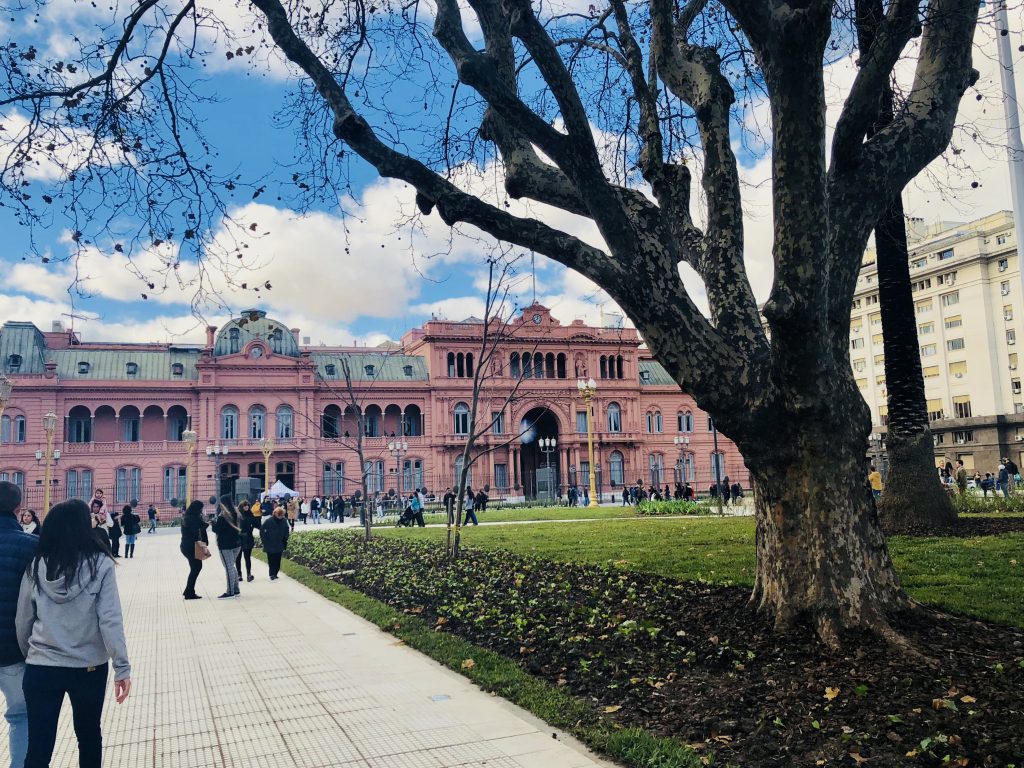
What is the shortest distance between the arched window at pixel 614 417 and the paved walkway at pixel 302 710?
51895mm

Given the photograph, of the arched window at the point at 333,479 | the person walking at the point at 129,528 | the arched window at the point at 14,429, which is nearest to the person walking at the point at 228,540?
the person walking at the point at 129,528

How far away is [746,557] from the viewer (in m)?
11.4

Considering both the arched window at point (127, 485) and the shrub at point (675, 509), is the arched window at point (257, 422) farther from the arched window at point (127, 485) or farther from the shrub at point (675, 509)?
the shrub at point (675, 509)

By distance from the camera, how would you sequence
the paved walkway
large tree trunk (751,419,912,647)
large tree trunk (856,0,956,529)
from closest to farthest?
the paved walkway, large tree trunk (751,419,912,647), large tree trunk (856,0,956,529)

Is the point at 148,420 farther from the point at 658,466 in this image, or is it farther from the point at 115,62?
the point at 115,62

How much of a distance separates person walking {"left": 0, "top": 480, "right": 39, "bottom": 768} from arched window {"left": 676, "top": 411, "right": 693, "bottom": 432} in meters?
61.4

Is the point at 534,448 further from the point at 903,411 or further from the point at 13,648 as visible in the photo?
the point at 13,648

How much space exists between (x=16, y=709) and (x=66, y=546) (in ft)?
2.98

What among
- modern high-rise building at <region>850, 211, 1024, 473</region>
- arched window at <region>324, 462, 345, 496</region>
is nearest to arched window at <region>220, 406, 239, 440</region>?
arched window at <region>324, 462, 345, 496</region>

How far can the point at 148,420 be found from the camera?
51.7 metres

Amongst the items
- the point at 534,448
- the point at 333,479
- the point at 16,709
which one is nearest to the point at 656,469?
the point at 534,448

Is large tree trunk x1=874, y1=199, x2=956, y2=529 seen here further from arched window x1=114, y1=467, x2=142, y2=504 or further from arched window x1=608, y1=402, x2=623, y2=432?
arched window x1=114, y1=467, x2=142, y2=504

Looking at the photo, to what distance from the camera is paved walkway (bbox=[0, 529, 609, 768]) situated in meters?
4.79

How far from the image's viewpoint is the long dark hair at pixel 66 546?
382cm
